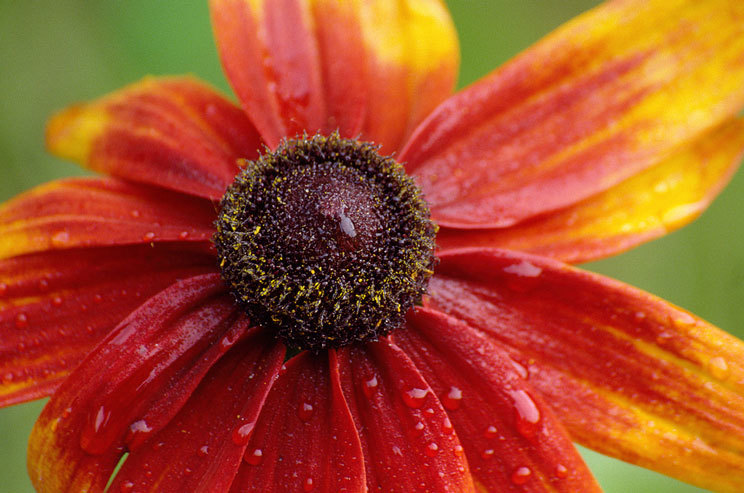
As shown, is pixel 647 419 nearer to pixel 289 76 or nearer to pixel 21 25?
pixel 289 76

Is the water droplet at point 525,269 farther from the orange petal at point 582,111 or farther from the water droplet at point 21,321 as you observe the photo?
the water droplet at point 21,321

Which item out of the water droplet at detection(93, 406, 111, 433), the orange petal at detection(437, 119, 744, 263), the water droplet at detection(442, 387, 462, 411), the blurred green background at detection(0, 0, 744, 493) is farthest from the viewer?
the blurred green background at detection(0, 0, 744, 493)

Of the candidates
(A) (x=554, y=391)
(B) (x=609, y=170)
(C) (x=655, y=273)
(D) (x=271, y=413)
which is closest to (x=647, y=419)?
(A) (x=554, y=391)

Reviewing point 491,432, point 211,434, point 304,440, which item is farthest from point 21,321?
point 491,432

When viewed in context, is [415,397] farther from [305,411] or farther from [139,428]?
[139,428]

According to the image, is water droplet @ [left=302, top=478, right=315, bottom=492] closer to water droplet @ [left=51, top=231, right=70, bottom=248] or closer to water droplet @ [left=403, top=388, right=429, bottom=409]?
water droplet @ [left=403, top=388, right=429, bottom=409]

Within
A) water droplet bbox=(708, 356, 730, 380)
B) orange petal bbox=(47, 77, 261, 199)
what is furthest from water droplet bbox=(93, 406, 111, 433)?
water droplet bbox=(708, 356, 730, 380)

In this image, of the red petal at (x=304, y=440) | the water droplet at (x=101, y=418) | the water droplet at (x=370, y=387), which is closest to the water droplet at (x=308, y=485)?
the red petal at (x=304, y=440)
